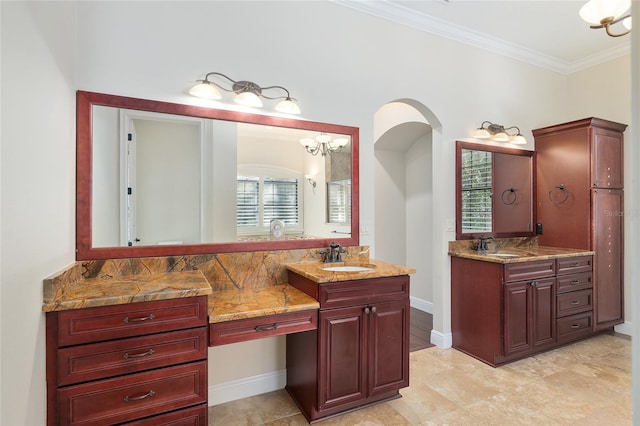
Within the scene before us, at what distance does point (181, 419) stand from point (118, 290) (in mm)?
729

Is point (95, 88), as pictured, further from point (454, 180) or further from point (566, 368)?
point (566, 368)

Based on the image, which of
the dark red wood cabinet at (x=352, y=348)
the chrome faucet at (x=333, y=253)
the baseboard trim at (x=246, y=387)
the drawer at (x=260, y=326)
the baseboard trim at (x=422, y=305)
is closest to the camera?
the drawer at (x=260, y=326)

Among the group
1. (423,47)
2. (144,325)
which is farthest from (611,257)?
(144,325)

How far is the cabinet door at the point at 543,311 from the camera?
2.94 metres

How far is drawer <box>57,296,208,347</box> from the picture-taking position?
1.45m

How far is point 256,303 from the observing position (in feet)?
6.47

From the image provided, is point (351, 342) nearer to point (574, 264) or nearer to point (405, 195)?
point (574, 264)

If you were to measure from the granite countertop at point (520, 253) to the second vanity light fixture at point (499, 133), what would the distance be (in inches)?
47.0

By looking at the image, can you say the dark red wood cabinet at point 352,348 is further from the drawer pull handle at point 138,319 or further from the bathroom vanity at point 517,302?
the bathroom vanity at point 517,302

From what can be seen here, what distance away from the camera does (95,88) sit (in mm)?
1922

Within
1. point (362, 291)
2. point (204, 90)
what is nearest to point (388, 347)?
point (362, 291)

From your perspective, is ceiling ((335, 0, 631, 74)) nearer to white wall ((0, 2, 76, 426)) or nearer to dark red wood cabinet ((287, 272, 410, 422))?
white wall ((0, 2, 76, 426))

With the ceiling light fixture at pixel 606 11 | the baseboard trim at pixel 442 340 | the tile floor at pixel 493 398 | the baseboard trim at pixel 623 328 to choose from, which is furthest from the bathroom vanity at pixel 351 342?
the baseboard trim at pixel 623 328

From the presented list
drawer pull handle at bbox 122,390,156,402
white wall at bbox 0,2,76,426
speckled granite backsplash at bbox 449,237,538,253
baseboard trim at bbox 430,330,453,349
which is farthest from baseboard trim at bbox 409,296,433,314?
white wall at bbox 0,2,76,426
